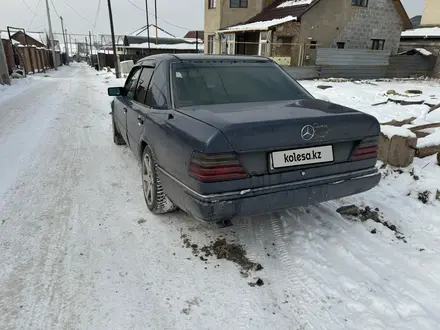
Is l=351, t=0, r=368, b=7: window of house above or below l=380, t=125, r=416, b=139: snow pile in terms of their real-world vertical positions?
above

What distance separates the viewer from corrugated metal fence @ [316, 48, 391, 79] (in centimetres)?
1884

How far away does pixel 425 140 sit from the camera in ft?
15.3

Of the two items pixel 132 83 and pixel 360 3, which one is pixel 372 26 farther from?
pixel 132 83

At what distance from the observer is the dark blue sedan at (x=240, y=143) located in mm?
2303

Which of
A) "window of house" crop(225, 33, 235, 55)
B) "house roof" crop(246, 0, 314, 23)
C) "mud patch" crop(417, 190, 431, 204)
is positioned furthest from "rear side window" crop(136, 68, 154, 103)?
"window of house" crop(225, 33, 235, 55)

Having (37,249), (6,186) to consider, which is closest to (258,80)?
(37,249)

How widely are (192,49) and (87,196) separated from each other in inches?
1442

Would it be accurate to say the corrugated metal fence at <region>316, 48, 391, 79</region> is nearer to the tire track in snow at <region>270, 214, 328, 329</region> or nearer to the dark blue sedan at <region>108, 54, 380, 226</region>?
the dark blue sedan at <region>108, 54, 380, 226</region>

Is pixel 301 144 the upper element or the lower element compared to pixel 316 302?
upper

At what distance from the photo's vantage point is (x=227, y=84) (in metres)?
3.29

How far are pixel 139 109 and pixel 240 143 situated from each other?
1.89 m

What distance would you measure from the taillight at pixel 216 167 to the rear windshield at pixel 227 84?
894mm

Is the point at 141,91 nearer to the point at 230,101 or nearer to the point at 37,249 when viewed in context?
the point at 230,101

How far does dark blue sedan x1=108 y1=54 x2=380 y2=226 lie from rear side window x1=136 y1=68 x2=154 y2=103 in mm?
248
